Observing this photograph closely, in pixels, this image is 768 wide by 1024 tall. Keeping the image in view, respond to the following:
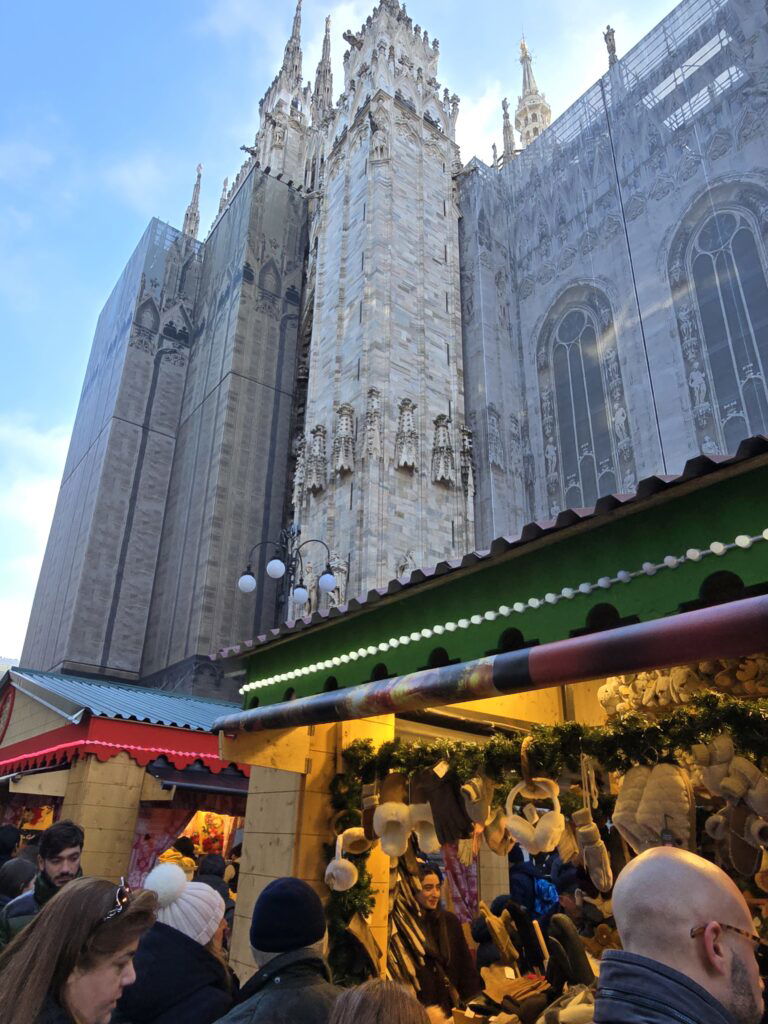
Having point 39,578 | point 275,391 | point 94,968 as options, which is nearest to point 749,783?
point 94,968

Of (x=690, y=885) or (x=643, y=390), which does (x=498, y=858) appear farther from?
(x=643, y=390)

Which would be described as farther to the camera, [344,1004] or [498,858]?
[498,858]

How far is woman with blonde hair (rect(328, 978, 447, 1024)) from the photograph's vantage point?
1623mm

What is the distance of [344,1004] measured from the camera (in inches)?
67.1

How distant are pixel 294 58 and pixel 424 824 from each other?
1737 inches

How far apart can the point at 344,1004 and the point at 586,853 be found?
255 cm

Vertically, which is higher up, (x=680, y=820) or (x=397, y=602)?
(x=397, y=602)

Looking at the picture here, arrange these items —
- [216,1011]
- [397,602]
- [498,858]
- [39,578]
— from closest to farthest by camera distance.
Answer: [216,1011] → [397,602] → [498,858] → [39,578]

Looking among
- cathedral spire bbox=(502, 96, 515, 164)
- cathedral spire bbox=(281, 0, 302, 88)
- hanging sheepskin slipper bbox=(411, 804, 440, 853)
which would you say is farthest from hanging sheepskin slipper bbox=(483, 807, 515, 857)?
cathedral spire bbox=(281, 0, 302, 88)

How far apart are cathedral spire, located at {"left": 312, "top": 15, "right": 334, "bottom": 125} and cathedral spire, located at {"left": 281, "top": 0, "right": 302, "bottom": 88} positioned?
3.67 feet

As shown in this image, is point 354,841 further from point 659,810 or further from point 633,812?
point 659,810

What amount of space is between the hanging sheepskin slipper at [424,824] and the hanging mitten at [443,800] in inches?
1.2

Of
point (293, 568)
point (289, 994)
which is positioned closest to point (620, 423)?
point (293, 568)

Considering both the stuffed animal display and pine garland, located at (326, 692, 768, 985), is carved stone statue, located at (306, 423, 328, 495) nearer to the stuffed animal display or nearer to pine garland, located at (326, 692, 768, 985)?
pine garland, located at (326, 692, 768, 985)
